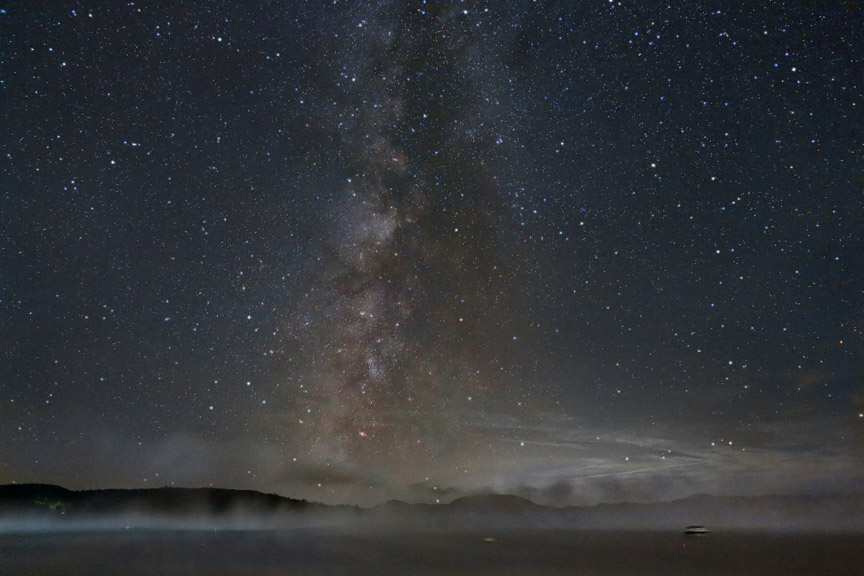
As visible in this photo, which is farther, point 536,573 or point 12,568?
point 536,573

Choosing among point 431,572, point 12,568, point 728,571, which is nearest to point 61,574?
point 12,568

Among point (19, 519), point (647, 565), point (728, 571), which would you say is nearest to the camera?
point (728, 571)

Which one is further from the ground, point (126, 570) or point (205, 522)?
point (126, 570)

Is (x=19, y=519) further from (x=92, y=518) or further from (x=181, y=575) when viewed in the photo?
(x=181, y=575)

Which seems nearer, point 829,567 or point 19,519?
point 829,567

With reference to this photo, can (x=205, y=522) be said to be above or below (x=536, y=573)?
below

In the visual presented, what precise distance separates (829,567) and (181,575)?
4798cm

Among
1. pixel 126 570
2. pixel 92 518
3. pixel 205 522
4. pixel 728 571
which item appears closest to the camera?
pixel 126 570

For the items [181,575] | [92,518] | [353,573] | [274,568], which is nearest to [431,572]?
[353,573]

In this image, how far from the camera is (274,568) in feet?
121

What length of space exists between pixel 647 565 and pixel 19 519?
510ft

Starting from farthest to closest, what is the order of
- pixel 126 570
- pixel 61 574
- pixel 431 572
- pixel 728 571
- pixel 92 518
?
pixel 92 518 < pixel 728 571 < pixel 431 572 < pixel 126 570 < pixel 61 574

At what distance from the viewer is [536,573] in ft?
111

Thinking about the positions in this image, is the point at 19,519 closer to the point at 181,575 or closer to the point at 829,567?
the point at 181,575
